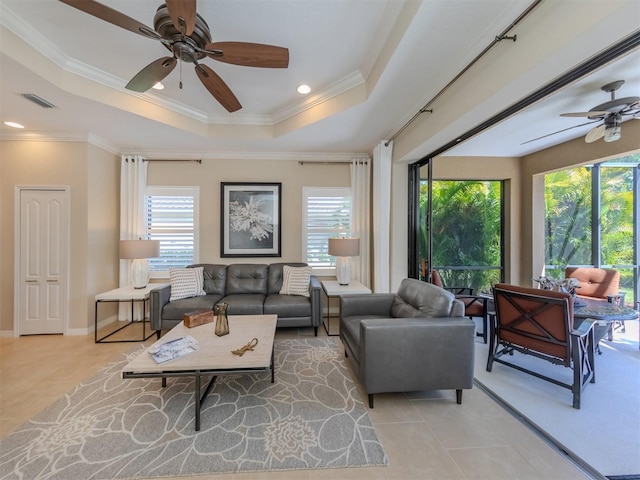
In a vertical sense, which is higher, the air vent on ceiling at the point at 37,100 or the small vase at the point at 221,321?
the air vent on ceiling at the point at 37,100

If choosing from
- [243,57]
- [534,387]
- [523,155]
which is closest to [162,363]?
[243,57]

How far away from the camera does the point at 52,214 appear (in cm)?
365

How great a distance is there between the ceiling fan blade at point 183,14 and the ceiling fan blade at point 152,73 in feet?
1.20

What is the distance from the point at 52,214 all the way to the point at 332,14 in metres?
4.40

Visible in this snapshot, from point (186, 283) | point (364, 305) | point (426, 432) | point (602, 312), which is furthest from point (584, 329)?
point (186, 283)

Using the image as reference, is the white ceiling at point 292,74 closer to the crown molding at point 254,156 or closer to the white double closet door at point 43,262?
the crown molding at point 254,156

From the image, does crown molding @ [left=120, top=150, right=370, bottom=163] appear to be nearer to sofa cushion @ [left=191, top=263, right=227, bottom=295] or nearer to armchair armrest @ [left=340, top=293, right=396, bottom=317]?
sofa cushion @ [left=191, top=263, right=227, bottom=295]

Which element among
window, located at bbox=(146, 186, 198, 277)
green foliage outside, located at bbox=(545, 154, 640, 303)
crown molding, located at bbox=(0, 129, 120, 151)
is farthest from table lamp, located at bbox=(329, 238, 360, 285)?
crown molding, located at bbox=(0, 129, 120, 151)

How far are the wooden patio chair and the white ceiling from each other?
1.65 metres

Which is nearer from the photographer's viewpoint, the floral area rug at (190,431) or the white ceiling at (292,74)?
the floral area rug at (190,431)

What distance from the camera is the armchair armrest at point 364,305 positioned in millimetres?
2994

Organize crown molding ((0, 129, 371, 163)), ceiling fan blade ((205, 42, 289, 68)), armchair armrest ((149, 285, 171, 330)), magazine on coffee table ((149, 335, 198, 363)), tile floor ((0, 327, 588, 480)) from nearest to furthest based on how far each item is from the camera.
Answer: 1. tile floor ((0, 327, 588, 480))
2. ceiling fan blade ((205, 42, 289, 68))
3. magazine on coffee table ((149, 335, 198, 363))
4. armchair armrest ((149, 285, 171, 330))
5. crown molding ((0, 129, 371, 163))

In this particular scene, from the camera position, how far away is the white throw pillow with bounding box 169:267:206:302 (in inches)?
144

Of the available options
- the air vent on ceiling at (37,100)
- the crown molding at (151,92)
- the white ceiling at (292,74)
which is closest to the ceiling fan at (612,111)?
the white ceiling at (292,74)
